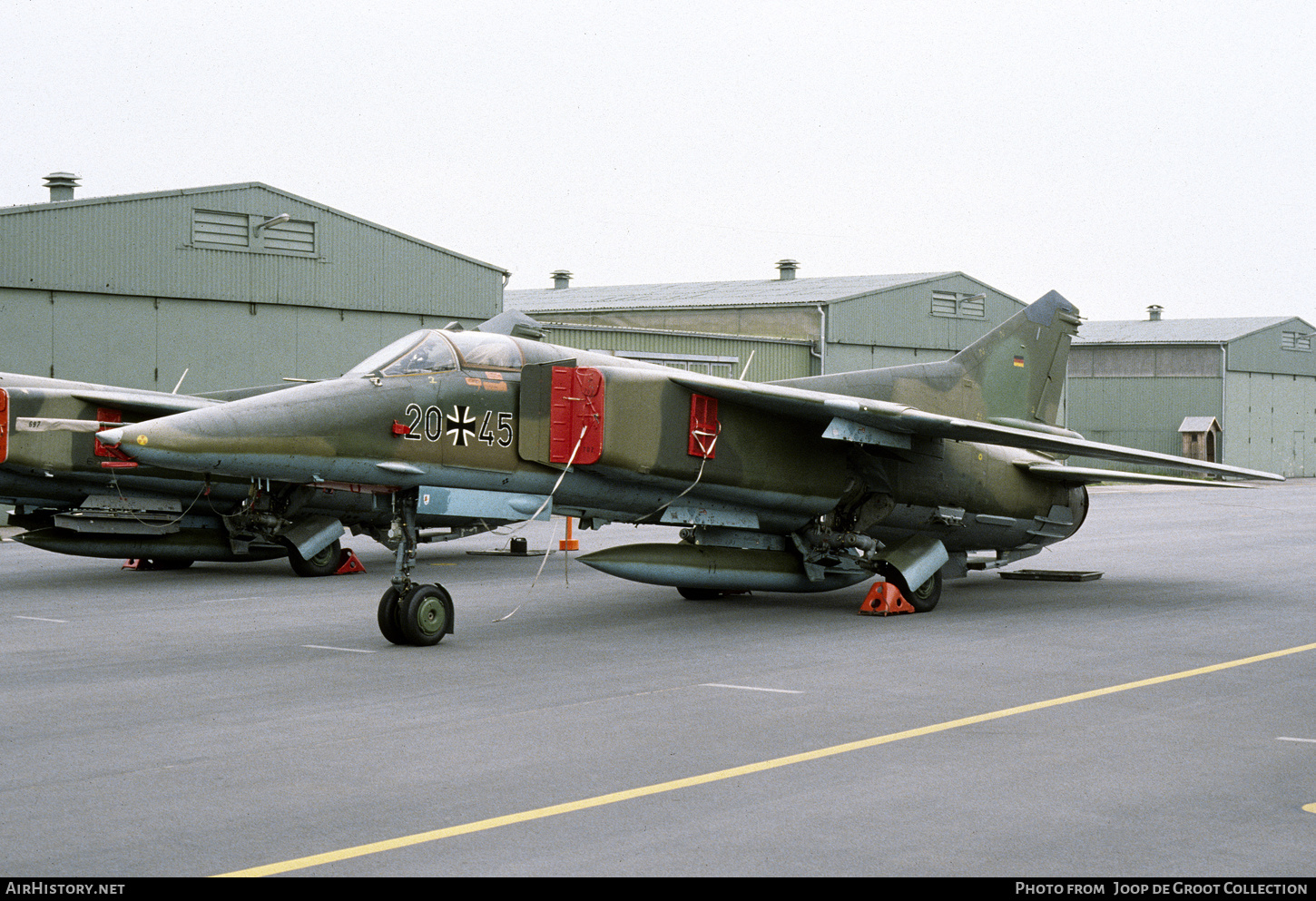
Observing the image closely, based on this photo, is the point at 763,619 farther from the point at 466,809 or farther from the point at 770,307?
Result: the point at 770,307

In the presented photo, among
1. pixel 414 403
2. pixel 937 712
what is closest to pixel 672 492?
pixel 414 403

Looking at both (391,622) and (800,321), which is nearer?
(391,622)

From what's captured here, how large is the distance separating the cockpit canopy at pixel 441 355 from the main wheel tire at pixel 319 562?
600 centimetres

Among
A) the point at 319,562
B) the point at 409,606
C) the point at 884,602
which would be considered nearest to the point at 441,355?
the point at 409,606

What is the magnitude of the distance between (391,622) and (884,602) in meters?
5.35

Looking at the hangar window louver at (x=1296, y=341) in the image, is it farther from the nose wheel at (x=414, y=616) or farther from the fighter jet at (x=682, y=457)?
the nose wheel at (x=414, y=616)

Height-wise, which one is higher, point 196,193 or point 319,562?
point 196,193

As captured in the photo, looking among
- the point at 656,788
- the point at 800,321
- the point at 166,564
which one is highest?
the point at 800,321

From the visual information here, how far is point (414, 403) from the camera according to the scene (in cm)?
1087

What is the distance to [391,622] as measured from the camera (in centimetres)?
1081

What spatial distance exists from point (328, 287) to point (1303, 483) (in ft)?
142

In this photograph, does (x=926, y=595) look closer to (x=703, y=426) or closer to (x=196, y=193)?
(x=703, y=426)

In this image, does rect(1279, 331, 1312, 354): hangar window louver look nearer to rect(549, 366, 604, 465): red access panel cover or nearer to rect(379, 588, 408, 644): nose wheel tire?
rect(549, 366, 604, 465): red access panel cover

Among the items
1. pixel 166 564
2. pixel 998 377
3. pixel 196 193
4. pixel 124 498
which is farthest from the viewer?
pixel 196 193
